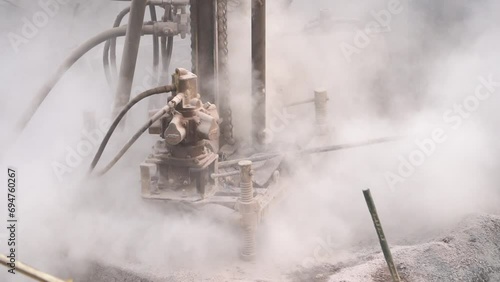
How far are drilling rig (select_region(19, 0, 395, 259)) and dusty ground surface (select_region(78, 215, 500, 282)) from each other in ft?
1.52

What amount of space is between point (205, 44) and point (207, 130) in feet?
3.19

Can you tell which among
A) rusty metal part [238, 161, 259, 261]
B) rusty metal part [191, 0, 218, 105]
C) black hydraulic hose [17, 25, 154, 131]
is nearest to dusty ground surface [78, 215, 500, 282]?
rusty metal part [238, 161, 259, 261]

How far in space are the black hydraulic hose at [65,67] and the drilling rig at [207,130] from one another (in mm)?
11

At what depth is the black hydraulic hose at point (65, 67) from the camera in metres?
5.89

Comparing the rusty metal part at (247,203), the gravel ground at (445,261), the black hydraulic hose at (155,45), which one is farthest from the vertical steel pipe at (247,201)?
the black hydraulic hose at (155,45)

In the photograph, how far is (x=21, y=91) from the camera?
873 cm

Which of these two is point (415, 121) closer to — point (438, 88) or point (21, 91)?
point (438, 88)

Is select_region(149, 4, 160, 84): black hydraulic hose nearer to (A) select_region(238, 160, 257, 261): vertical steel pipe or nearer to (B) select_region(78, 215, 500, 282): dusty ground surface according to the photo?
(A) select_region(238, 160, 257, 261): vertical steel pipe

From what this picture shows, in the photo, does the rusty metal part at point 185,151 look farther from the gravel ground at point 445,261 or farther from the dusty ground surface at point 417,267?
the gravel ground at point 445,261

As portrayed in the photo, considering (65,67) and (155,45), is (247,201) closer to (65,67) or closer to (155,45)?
(65,67)

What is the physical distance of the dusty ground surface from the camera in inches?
160

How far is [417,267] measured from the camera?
4.08 meters

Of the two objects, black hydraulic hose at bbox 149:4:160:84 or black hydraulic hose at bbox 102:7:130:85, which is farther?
black hydraulic hose at bbox 102:7:130:85

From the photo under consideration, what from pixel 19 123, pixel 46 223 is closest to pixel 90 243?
pixel 46 223
